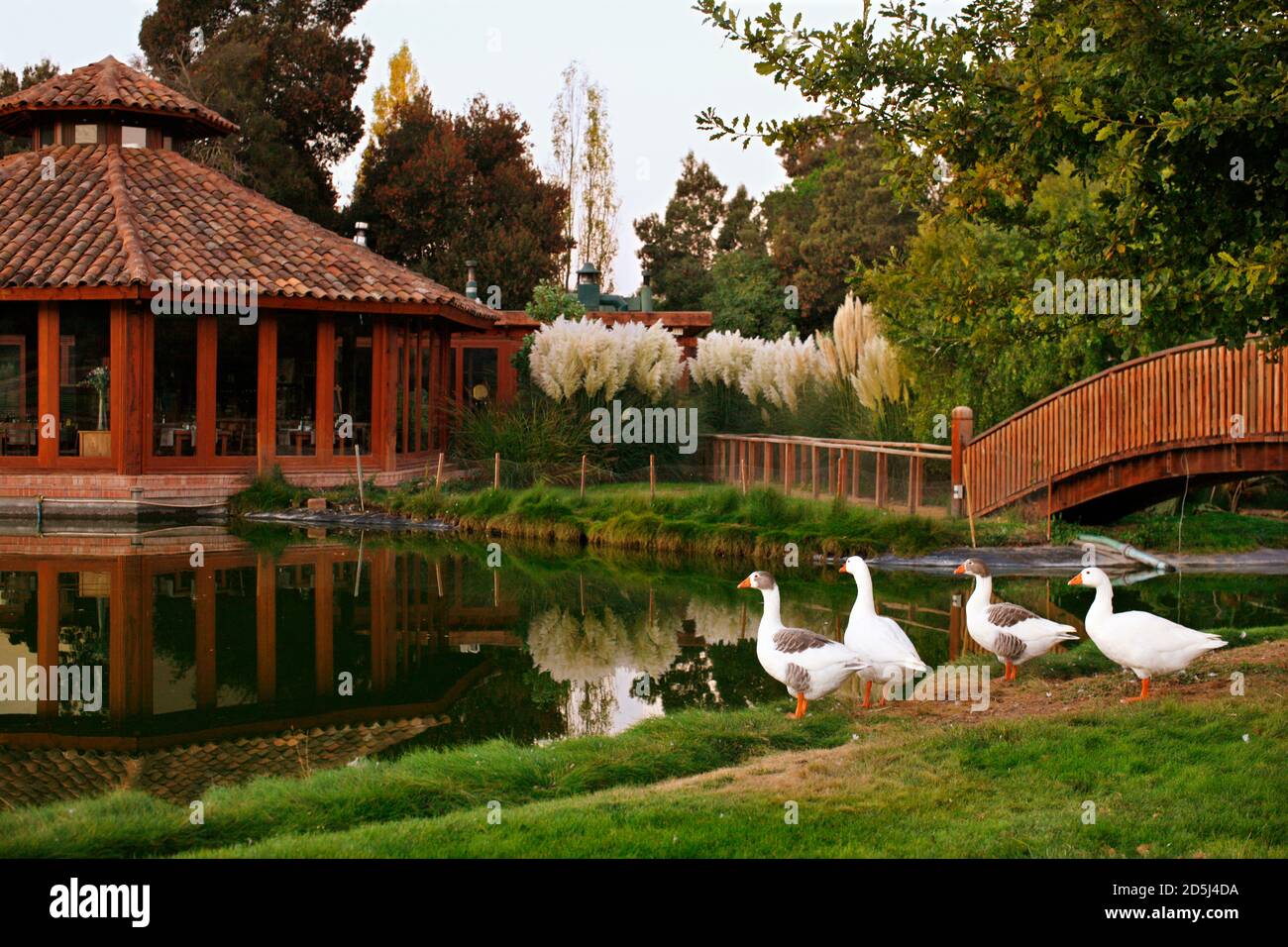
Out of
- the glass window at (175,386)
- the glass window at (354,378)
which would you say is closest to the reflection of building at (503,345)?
the glass window at (354,378)

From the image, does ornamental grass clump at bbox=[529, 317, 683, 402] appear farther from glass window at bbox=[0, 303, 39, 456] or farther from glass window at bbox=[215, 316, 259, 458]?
glass window at bbox=[0, 303, 39, 456]

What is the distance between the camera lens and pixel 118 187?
23.0 m

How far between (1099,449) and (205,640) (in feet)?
36.0

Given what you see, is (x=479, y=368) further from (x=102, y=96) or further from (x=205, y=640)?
(x=205, y=640)

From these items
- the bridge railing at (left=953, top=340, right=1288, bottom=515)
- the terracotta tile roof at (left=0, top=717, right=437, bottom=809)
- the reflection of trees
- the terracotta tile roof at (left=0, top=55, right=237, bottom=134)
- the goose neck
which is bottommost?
the terracotta tile roof at (left=0, top=717, right=437, bottom=809)

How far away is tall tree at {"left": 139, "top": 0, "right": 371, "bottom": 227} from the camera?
125 ft

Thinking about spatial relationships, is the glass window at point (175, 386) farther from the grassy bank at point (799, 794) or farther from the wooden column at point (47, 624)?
the grassy bank at point (799, 794)

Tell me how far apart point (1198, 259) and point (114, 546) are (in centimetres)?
1396

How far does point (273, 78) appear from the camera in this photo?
40.1 metres

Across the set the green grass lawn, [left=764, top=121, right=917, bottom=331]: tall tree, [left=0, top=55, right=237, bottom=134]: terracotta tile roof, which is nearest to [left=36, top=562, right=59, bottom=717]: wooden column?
the green grass lawn

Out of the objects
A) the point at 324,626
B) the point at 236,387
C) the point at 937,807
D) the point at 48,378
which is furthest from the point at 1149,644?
the point at 48,378

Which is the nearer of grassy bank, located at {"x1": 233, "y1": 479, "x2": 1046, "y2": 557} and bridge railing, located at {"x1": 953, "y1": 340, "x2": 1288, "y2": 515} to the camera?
bridge railing, located at {"x1": 953, "y1": 340, "x2": 1288, "y2": 515}

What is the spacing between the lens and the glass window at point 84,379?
847 inches

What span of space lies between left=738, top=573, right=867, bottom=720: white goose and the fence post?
407 inches
